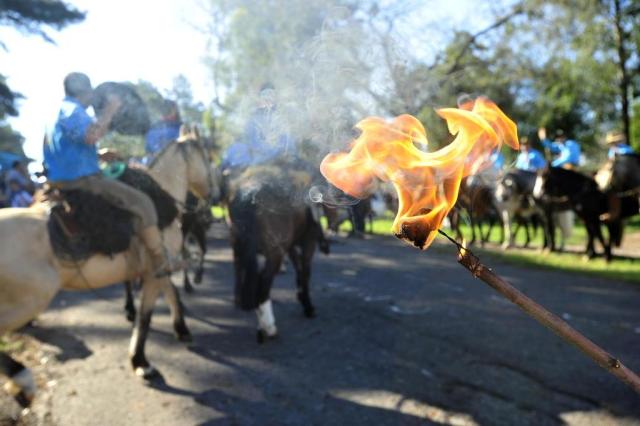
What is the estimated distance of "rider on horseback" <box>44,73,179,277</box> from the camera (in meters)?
4.69

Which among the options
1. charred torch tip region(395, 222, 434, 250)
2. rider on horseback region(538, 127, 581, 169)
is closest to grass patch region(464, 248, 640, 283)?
rider on horseback region(538, 127, 581, 169)

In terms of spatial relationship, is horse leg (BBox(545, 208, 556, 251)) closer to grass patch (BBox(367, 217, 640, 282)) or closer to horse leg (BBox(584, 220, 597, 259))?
grass patch (BBox(367, 217, 640, 282))

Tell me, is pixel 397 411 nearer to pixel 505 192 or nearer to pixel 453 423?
pixel 453 423

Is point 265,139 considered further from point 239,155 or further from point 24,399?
point 24,399

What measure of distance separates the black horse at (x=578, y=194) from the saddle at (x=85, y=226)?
33.7 ft

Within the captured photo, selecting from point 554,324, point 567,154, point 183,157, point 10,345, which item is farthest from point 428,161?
point 567,154

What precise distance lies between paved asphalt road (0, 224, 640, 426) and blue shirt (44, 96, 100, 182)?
6.74 ft

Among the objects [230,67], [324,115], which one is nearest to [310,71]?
[324,115]

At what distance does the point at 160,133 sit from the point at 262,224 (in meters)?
2.93

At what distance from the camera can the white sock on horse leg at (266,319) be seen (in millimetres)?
6289

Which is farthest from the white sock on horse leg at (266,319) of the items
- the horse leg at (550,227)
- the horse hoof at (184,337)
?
the horse leg at (550,227)

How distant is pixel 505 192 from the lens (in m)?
14.5

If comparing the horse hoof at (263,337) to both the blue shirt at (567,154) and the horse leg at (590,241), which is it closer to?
the horse leg at (590,241)

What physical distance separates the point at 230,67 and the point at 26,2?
595cm
